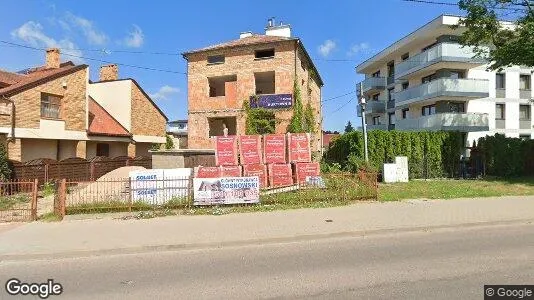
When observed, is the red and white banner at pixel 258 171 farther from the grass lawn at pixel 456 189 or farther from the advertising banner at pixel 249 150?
the grass lawn at pixel 456 189

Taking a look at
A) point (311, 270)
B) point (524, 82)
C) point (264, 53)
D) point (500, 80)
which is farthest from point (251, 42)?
point (524, 82)

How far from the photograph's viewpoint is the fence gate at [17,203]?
9828 millimetres

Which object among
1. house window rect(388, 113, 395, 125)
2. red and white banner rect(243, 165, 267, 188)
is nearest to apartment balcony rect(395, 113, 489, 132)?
house window rect(388, 113, 395, 125)

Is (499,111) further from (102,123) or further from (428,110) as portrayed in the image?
(102,123)

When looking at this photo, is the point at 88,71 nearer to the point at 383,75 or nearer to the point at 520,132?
the point at 383,75

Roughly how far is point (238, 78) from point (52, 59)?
13.1 m

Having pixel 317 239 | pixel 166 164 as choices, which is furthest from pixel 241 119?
pixel 317 239

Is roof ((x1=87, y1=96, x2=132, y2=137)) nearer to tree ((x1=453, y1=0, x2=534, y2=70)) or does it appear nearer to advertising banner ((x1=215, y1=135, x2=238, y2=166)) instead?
advertising banner ((x1=215, y1=135, x2=238, y2=166))

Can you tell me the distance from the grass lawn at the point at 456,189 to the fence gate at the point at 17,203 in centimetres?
1077

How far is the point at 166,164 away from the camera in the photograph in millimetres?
19156

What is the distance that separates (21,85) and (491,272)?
70.4ft

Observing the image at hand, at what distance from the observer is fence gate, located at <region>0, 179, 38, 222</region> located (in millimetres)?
9828

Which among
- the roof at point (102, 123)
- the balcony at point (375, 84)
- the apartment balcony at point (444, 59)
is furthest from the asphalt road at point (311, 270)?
the balcony at point (375, 84)

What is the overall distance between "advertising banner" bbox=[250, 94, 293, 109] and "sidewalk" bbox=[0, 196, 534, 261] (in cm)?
1200
